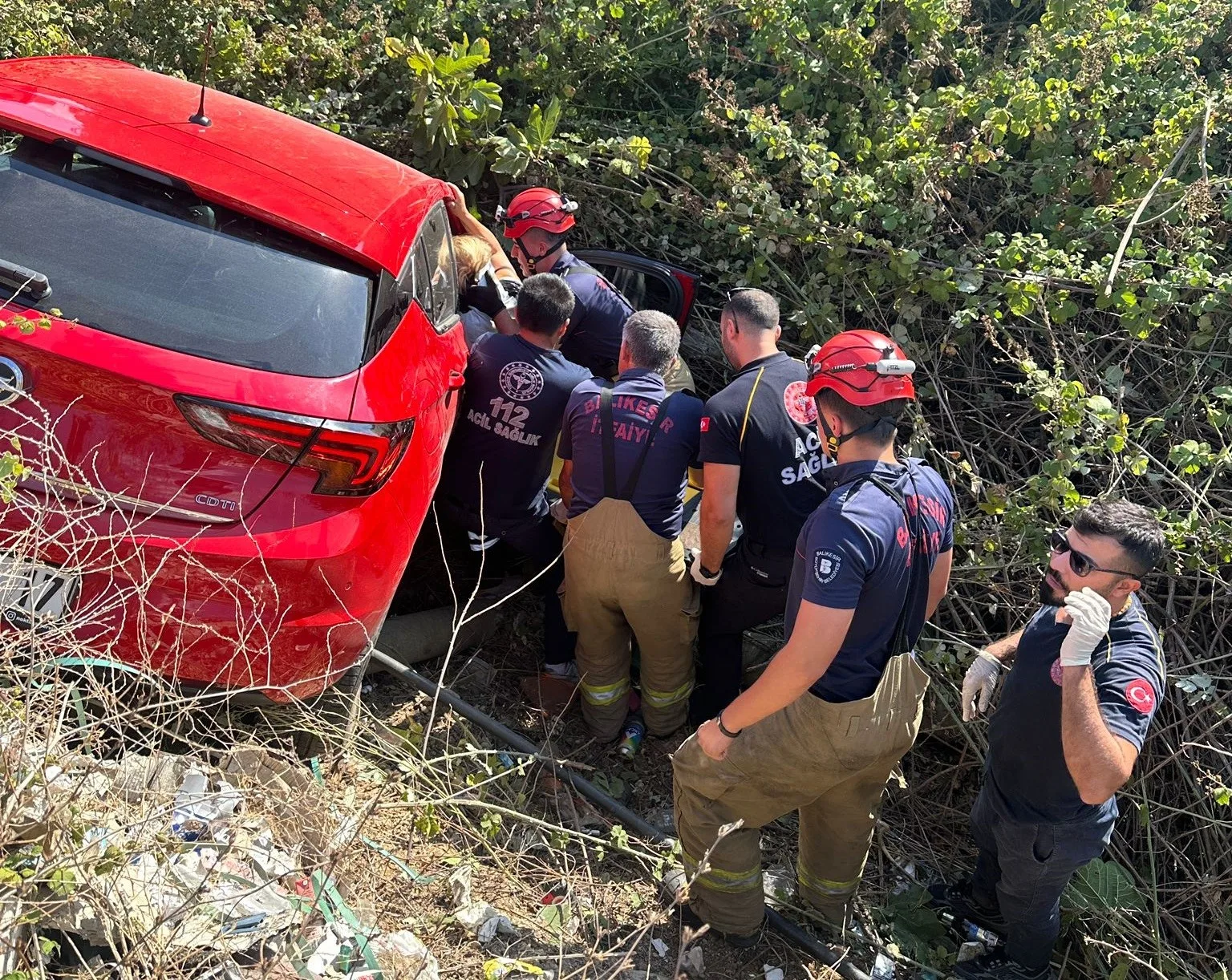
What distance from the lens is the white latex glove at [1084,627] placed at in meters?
3.14

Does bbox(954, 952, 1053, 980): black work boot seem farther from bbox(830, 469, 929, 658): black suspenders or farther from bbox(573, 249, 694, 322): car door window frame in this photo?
bbox(573, 249, 694, 322): car door window frame

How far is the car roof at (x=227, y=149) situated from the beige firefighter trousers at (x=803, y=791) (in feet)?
6.34

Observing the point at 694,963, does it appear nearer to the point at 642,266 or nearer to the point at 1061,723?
the point at 1061,723

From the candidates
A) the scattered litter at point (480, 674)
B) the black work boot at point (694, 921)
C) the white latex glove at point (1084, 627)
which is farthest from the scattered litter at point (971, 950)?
the scattered litter at point (480, 674)

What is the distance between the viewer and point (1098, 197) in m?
5.56

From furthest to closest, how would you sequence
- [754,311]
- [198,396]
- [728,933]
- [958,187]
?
[958,187] < [754,311] < [728,933] < [198,396]

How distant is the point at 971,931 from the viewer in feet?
12.8

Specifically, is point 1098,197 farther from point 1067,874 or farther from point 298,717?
point 298,717

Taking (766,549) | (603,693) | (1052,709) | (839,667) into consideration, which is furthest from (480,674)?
(1052,709)

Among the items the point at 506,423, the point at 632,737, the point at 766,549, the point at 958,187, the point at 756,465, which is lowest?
the point at 632,737

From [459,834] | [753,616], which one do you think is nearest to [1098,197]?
[753,616]

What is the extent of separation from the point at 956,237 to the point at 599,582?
9.63 feet

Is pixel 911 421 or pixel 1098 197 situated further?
pixel 1098 197

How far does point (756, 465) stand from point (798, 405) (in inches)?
A: 11.1
